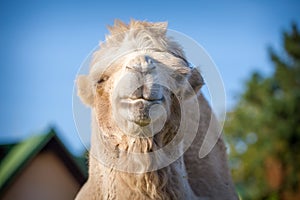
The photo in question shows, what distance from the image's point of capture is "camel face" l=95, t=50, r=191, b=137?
10.8 ft

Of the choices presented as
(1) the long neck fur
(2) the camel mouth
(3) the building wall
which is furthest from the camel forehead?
(3) the building wall

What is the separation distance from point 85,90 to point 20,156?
23.3 ft

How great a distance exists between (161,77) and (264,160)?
35665mm

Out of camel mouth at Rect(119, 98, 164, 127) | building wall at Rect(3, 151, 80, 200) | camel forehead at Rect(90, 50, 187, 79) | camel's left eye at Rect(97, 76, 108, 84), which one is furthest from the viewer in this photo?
building wall at Rect(3, 151, 80, 200)

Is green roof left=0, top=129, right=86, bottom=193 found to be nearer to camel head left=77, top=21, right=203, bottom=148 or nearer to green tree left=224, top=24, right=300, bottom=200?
camel head left=77, top=21, right=203, bottom=148

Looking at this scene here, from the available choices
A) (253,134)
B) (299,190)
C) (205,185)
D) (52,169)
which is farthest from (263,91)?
(205,185)

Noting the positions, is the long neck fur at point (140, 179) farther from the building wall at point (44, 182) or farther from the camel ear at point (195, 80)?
the building wall at point (44, 182)

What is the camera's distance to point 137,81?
10.7ft

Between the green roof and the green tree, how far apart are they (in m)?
24.7

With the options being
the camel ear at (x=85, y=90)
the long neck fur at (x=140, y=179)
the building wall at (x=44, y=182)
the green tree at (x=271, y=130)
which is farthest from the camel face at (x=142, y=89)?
the green tree at (x=271, y=130)

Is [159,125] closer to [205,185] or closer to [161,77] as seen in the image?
[161,77]

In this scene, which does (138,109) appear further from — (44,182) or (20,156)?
(20,156)

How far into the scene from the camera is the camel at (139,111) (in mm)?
3322

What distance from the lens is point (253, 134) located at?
40719 mm
